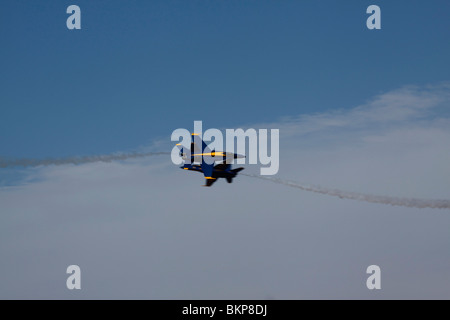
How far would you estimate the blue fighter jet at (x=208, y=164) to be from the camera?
330 ft

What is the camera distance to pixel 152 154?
107625 millimetres

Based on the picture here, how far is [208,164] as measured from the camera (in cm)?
10300

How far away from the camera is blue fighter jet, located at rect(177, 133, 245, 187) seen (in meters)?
101
